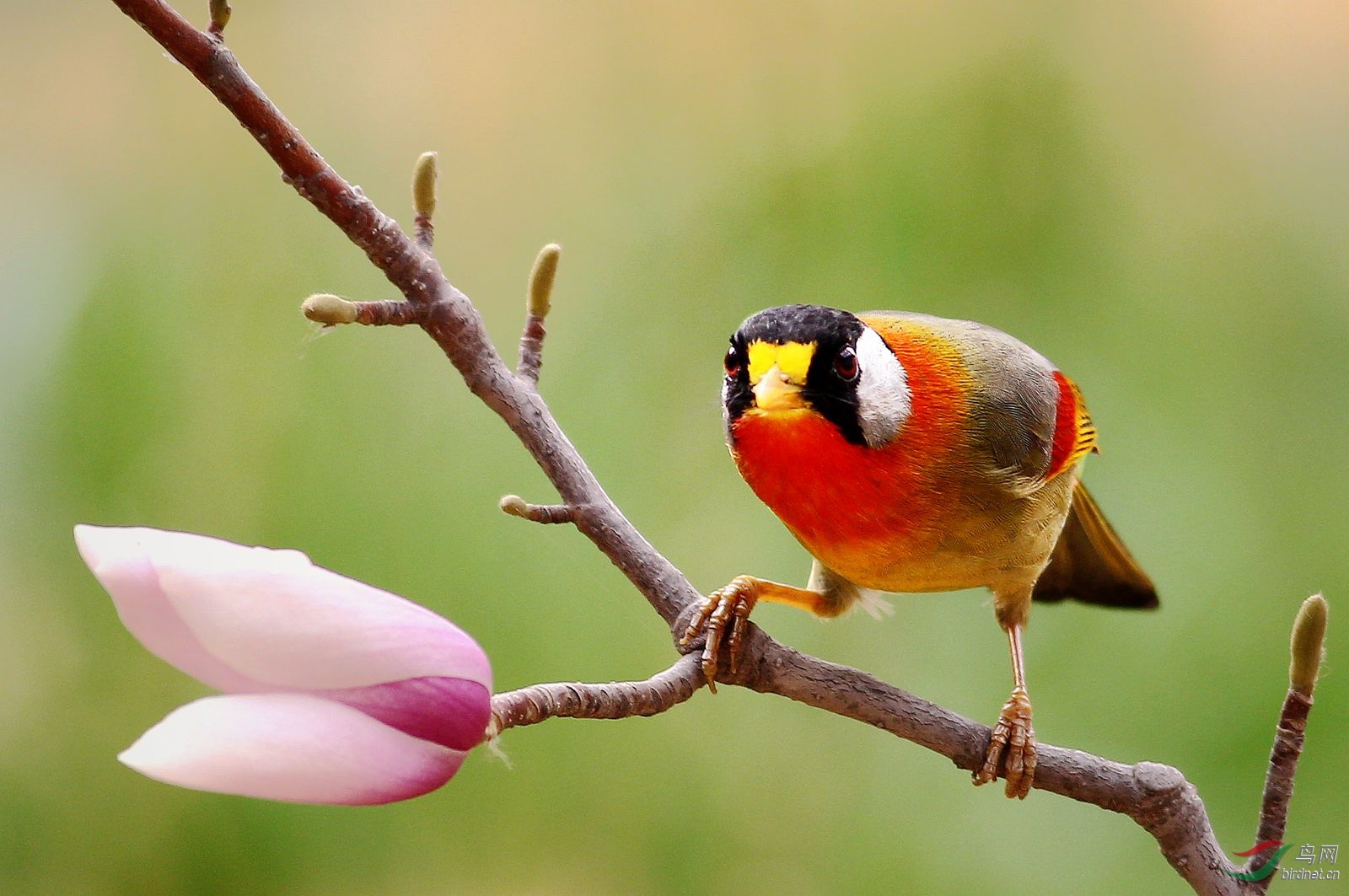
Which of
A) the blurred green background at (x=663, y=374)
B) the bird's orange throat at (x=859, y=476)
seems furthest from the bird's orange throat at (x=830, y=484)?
the blurred green background at (x=663, y=374)

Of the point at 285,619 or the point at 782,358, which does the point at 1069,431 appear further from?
the point at 285,619

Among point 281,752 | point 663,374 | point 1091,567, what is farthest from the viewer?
point 663,374

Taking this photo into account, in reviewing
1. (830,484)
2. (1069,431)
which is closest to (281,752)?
(830,484)

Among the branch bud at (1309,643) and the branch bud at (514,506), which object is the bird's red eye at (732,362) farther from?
the branch bud at (1309,643)

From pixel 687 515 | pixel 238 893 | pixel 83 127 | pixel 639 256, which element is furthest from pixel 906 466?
pixel 83 127

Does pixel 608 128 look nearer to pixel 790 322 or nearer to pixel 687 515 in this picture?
pixel 687 515

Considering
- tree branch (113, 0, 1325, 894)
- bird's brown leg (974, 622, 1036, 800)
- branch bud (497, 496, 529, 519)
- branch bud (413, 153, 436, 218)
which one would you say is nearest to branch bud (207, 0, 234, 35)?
tree branch (113, 0, 1325, 894)

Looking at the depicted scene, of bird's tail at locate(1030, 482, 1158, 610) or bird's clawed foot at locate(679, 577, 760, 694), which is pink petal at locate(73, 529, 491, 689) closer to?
bird's clawed foot at locate(679, 577, 760, 694)
